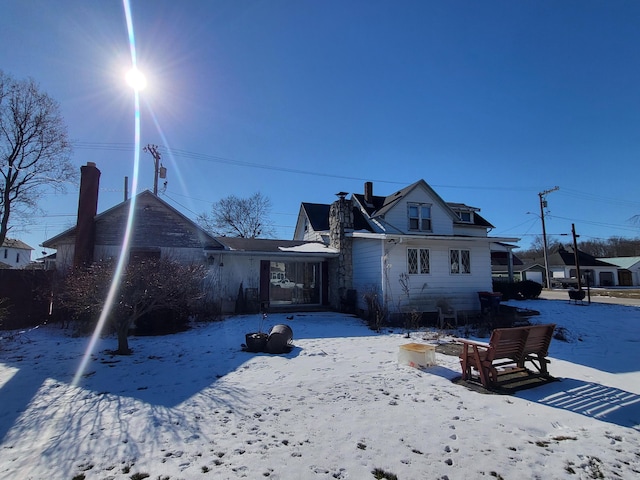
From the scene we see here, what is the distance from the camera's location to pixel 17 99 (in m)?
16.0

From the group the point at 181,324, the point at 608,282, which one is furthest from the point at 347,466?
the point at 608,282

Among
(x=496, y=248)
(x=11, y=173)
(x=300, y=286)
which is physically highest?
(x=11, y=173)

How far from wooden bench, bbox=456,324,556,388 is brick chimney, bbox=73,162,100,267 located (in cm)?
1238

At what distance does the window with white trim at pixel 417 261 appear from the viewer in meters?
13.4

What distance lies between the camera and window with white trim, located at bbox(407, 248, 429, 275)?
13359 mm

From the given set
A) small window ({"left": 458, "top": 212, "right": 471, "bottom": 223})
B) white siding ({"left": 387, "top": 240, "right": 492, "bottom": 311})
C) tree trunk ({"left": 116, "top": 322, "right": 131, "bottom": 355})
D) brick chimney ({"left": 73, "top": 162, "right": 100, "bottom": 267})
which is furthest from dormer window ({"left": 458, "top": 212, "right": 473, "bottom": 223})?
tree trunk ({"left": 116, "top": 322, "right": 131, "bottom": 355})

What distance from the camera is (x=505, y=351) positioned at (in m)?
5.59

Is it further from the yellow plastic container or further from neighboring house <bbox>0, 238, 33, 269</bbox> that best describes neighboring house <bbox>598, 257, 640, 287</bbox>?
neighboring house <bbox>0, 238, 33, 269</bbox>

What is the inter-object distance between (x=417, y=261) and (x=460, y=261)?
214 cm

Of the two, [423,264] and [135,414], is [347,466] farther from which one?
[423,264]

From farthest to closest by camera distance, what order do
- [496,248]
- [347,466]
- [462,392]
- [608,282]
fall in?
1. [608,282]
2. [496,248]
3. [462,392]
4. [347,466]

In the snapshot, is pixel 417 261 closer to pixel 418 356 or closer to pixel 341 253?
pixel 341 253

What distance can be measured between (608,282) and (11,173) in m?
62.2

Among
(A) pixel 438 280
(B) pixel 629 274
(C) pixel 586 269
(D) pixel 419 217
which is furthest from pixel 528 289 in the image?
(B) pixel 629 274
